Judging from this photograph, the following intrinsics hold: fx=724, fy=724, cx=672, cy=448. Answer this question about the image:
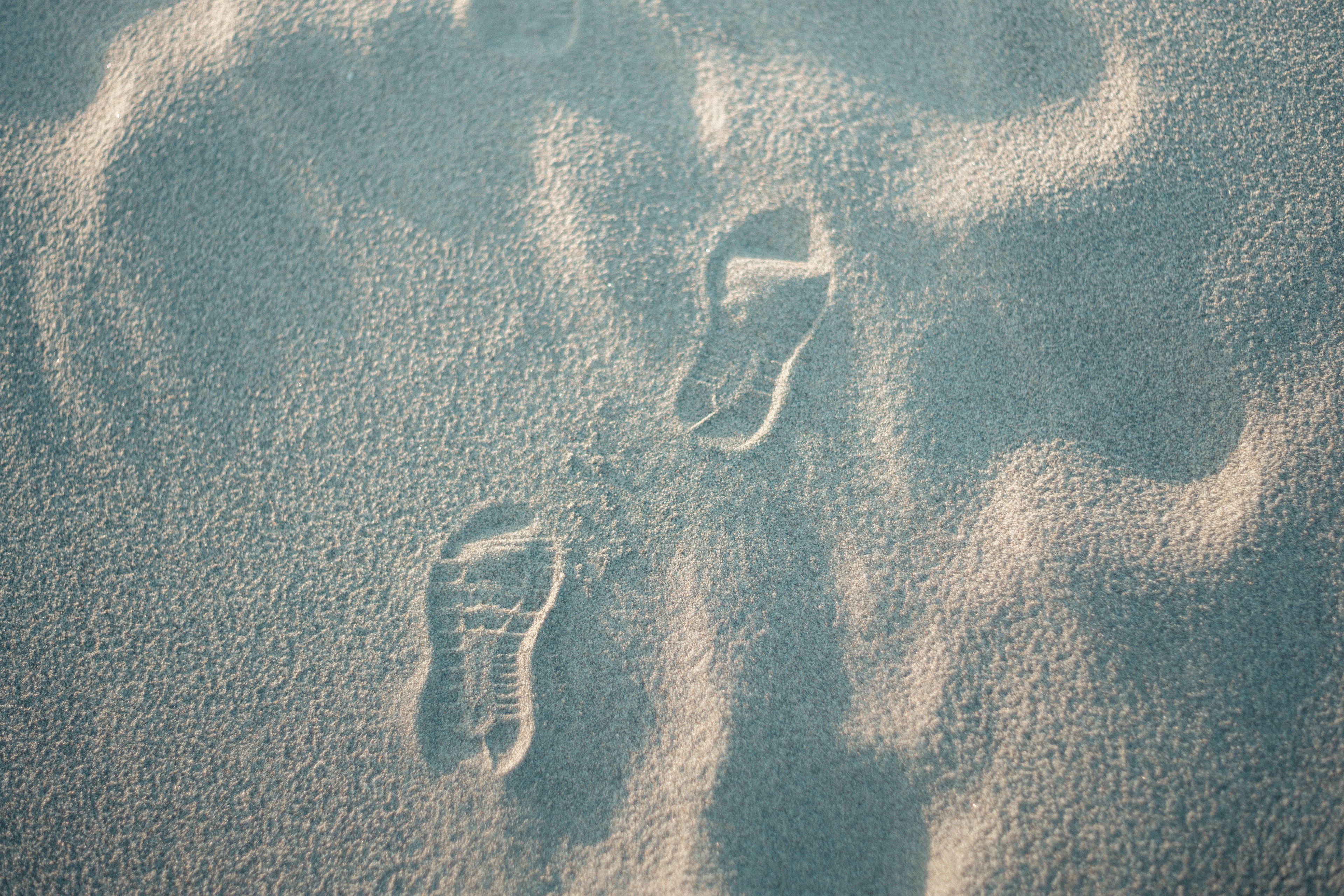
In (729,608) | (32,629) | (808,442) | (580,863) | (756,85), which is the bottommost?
(580,863)

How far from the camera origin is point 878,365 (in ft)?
4.18

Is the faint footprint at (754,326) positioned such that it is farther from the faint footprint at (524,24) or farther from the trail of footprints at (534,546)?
the faint footprint at (524,24)

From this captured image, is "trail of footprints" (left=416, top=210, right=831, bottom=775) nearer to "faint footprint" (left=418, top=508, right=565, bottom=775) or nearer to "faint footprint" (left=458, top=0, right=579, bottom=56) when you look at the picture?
"faint footprint" (left=418, top=508, right=565, bottom=775)

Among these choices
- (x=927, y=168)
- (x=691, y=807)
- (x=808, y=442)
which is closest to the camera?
(x=691, y=807)

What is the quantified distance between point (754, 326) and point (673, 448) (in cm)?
27

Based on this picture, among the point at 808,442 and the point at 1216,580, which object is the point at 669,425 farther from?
the point at 1216,580

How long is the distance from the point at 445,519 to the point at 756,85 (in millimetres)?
1030

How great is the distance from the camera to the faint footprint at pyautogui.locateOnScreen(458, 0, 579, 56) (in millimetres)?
1470

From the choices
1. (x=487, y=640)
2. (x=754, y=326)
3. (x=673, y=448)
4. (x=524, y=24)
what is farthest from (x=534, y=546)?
(x=524, y=24)

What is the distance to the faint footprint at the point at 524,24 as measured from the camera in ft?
4.82

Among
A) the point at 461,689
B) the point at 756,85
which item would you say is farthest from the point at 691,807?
the point at 756,85

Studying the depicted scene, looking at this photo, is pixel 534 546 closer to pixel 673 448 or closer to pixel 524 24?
pixel 673 448

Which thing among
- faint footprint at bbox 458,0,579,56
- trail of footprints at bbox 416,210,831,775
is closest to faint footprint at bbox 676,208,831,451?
trail of footprints at bbox 416,210,831,775

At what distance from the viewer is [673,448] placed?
1.26 meters
